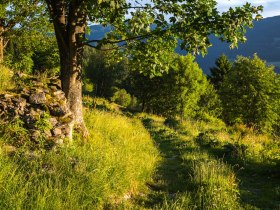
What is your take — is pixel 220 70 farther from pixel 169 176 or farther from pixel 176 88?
pixel 169 176

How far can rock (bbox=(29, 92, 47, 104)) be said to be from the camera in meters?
9.60

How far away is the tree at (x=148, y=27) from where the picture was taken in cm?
930

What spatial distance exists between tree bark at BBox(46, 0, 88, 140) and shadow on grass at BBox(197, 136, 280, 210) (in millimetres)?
5113

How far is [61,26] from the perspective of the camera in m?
11.4

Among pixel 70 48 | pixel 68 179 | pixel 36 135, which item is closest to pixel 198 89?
pixel 70 48

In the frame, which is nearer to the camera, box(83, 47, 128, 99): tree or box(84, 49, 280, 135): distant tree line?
box(84, 49, 280, 135): distant tree line

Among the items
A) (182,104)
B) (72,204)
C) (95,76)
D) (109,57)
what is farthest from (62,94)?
(95,76)

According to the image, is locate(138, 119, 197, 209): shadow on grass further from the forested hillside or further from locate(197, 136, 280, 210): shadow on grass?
locate(197, 136, 280, 210): shadow on grass

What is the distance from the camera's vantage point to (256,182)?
1015 centimetres

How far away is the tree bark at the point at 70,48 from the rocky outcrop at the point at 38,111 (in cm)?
64

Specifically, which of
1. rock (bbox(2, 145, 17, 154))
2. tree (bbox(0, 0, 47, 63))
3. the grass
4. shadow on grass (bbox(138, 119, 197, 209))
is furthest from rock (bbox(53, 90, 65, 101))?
tree (bbox(0, 0, 47, 63))

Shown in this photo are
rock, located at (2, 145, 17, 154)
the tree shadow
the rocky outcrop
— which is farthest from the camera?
the rocky outcrop

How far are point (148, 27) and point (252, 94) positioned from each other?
32.0 metres

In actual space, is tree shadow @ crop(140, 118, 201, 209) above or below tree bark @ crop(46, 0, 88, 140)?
below
